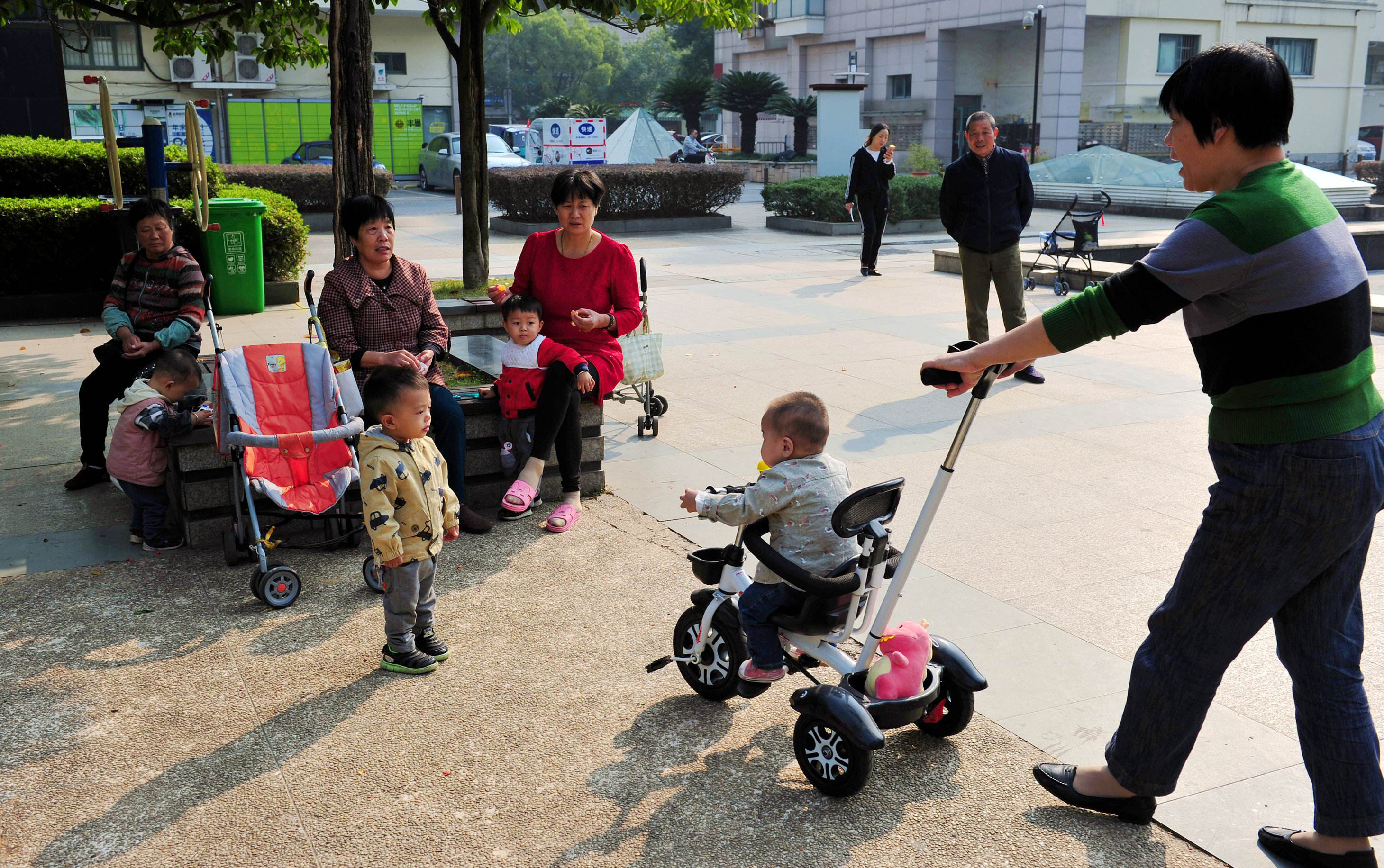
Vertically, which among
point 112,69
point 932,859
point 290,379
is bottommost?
point 932,859

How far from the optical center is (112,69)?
41.7 m

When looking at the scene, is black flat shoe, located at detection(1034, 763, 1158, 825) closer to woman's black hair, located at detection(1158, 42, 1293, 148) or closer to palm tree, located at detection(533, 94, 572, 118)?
woman's black hair, located at detection(1158, 42, 1293, 148)

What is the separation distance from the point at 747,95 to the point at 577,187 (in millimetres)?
45736

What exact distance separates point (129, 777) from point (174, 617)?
124cm

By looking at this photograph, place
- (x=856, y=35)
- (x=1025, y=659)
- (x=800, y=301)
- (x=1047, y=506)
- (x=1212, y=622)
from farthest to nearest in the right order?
(x=856, y=35), (x=800, y=301), (x=1047, y=506), (x=1025, y=659), (x=1212, y=622)

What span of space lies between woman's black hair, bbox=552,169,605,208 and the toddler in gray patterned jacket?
2907 millimetres

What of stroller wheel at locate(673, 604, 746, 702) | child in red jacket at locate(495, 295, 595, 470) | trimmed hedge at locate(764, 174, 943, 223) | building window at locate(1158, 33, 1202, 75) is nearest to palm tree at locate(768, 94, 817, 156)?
building window at locate(1158, 33, 1202, 75)

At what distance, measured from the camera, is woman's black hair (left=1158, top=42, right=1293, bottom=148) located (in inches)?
102

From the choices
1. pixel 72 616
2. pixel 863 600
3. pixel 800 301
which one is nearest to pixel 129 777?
pixel 72 616

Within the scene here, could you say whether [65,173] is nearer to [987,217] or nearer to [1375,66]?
[987,217]

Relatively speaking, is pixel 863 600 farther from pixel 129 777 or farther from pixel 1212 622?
pixel 129 777

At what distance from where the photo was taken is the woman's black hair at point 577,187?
602 centimetres

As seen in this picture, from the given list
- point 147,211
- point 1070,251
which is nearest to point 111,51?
point 1070,251

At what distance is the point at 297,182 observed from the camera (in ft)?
77.6
